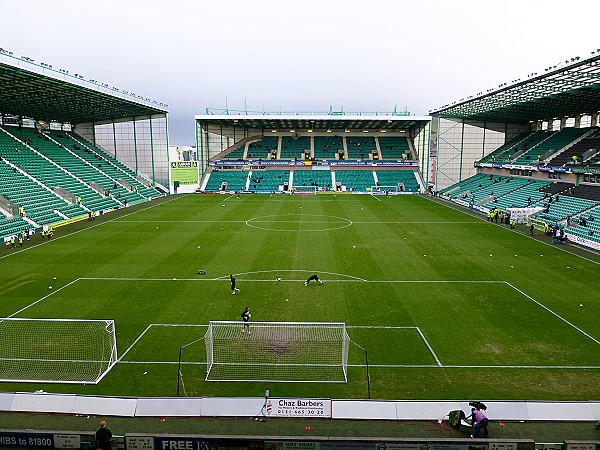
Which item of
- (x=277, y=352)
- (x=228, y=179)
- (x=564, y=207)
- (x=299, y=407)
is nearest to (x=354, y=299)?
(x=277, y=352)

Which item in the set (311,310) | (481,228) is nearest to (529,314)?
(311,310)

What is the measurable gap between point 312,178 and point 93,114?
3533 cm

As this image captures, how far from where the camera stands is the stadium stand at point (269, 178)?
69.7 m

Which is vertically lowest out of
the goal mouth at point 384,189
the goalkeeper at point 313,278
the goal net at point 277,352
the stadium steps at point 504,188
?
the goal net at point 277,352

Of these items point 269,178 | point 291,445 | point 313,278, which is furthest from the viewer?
point 269,178

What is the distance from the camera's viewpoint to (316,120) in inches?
2758

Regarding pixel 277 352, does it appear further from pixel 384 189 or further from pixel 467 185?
pixel 384 189

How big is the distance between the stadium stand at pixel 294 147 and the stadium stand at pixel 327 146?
198cm

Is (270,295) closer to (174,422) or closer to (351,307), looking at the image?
(351,307)

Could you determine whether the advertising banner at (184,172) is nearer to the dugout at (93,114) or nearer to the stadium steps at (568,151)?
the dugout at (93,114)

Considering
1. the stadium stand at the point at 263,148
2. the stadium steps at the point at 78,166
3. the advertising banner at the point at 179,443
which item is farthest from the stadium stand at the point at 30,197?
the stadium stand at the point at 263,148

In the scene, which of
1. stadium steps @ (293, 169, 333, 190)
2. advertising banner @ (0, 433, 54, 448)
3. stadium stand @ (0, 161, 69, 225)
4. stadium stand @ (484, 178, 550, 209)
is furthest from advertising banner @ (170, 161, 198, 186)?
advertising banner @ (0, 433, 54, 448)

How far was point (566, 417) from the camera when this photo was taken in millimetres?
9859

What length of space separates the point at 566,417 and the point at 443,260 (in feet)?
48.9
